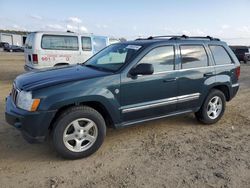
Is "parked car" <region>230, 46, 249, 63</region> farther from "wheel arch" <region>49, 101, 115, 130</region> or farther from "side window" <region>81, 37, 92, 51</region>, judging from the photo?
"wheel arch" <region>49, 101, 115, 130</region>

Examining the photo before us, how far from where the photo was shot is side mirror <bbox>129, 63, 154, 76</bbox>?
4.27 metres

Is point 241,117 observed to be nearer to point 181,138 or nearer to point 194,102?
point 194,102

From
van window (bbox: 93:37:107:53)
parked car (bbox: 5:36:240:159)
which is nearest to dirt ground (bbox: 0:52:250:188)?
parked car (bbox: 5:36:240:159)

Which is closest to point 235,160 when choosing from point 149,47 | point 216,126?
point 216,126

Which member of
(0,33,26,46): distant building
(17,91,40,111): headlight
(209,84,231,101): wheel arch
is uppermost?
(0,33,26,46): distant building

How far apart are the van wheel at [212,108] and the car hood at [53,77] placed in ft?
7.72

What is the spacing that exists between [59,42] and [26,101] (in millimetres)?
7129

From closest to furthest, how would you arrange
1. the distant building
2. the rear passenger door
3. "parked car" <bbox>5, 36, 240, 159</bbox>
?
"parked car" <bbox>5, 36, 240, 159</bbox>, the rear passenger door, the distant building

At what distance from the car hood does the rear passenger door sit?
5.12ft

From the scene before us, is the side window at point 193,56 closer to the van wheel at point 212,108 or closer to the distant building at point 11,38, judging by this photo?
the van wheel at point 212,108

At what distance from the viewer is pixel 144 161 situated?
3.99 m

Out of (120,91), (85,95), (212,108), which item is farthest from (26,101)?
(212,108)

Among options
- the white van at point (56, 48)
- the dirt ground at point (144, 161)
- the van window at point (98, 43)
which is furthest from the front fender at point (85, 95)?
the van window at point (98, 43)

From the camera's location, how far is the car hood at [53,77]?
152 inches
